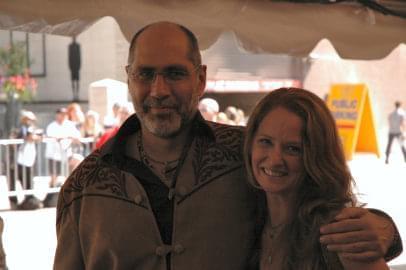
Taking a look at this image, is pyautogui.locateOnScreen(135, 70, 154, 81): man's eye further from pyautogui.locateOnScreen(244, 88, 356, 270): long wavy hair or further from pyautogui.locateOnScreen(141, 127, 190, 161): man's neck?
pyautogui.locateOnScreen(244, 88, 356, 270): long wavy hair

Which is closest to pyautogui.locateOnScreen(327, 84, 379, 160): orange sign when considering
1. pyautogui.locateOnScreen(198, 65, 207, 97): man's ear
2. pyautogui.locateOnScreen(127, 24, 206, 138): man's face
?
pyautogui.locateOnScreen(198, 65, 207, 97): man's ear

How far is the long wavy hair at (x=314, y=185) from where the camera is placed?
76.8 inches

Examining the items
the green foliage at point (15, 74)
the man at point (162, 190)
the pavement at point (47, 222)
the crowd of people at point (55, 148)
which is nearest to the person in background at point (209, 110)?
the crowd of people at point (55, 148)

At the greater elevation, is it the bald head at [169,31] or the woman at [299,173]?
the bald head at [169,31]

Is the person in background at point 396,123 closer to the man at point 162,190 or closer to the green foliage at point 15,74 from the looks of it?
the green foliage at point 15,74

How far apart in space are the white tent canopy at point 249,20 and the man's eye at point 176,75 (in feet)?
4.63

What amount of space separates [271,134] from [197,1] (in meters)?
1.86

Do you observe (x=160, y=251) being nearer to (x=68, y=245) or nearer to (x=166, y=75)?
(x=68, y=245)

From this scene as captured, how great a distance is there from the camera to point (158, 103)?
214 cm

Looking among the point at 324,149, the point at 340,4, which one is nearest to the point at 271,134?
the point at 324,149

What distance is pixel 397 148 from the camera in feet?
63.7

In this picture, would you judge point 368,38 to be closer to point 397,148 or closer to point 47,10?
point 47,10

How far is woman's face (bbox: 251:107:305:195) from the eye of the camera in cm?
199

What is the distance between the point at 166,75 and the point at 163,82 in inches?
1.2
